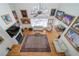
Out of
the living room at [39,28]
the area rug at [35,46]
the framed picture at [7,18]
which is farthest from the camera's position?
the area rug at [35,46]

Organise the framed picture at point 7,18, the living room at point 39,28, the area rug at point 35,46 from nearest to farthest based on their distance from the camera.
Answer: the living room at point 39,28
the framed picture at point 7,18
the area rug at point 35,46

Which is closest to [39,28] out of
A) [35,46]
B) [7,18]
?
[35,46]

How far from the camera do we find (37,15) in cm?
322

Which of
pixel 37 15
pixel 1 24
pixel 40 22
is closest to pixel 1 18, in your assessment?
pixel 1 24

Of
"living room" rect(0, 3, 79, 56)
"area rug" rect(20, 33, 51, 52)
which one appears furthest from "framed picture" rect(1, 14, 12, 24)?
"area rug" rect(20, 33, 51, 52)

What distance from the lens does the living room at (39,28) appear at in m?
1.72

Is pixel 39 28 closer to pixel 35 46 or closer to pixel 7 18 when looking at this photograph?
pixel 35 46

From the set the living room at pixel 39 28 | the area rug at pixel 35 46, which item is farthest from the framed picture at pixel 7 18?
the area rug at pixel 35 46

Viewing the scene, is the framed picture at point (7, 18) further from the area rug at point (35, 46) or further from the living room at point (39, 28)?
the area rug at point (35, 46)

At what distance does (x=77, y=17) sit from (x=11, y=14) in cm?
200

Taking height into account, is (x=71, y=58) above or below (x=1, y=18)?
above

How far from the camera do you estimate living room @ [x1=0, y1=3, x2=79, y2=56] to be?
5.65 ft

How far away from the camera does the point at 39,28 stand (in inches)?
137

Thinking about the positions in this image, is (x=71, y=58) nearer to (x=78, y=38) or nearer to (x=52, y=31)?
(x=78, y=38)
